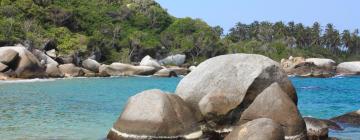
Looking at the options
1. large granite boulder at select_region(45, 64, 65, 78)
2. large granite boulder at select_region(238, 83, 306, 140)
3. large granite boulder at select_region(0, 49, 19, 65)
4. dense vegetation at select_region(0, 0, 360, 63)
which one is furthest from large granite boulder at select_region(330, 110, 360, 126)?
dense vegetation at select_region(0, 0, 360, 63)

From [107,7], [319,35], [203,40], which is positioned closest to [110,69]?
[203,40]

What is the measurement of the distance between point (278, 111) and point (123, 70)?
4783cm

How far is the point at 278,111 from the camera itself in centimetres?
1226

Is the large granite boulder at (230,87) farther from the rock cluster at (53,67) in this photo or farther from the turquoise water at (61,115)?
the rock cluster at (53,67)

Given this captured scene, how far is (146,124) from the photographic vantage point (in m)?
12.1

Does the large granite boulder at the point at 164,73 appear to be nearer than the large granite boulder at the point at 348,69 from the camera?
Yes

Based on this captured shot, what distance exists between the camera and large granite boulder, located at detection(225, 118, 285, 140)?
394 inches

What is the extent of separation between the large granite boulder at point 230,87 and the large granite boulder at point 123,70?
43.1 meters

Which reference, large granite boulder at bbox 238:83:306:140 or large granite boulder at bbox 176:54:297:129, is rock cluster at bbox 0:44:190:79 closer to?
large granite boulder at bbox 176:54:297:129

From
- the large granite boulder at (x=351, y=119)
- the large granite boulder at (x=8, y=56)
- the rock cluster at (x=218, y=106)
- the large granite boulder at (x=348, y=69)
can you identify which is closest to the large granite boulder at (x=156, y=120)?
the rock cluster at (x=218, y=106)

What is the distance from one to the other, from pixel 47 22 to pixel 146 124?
64654mm

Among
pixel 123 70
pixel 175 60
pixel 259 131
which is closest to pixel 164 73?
pixel 123 70

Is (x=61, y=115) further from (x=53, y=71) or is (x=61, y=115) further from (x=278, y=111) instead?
(x=53, y=71)

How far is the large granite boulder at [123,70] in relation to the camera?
2264 inches
